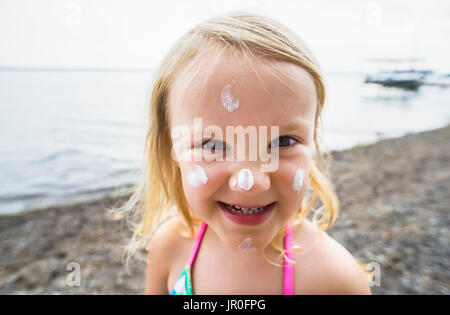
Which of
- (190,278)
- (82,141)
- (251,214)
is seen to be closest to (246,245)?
(251,214)

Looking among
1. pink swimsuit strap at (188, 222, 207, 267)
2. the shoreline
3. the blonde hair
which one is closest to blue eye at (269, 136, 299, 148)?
the blonde hair

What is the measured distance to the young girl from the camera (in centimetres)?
94

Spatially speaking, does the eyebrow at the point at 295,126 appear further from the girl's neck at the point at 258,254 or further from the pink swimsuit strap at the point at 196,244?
the pink swimsuit strap at the point at 196,244

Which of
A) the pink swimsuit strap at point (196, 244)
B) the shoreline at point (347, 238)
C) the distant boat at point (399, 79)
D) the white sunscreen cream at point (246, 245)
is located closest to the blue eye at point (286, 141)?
the white sunscreen cream at point (246, 245)

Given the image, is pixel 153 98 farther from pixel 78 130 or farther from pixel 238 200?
pixel 78 130

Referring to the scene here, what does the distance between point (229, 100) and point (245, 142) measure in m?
0.15

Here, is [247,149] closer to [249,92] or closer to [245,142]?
[245,142]

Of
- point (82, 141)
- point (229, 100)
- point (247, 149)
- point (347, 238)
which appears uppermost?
point (229, 100)

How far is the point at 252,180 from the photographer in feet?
3.10

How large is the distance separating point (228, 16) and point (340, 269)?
1.20 meters

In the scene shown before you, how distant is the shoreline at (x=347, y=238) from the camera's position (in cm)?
293

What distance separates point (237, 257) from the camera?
133 centimetres
